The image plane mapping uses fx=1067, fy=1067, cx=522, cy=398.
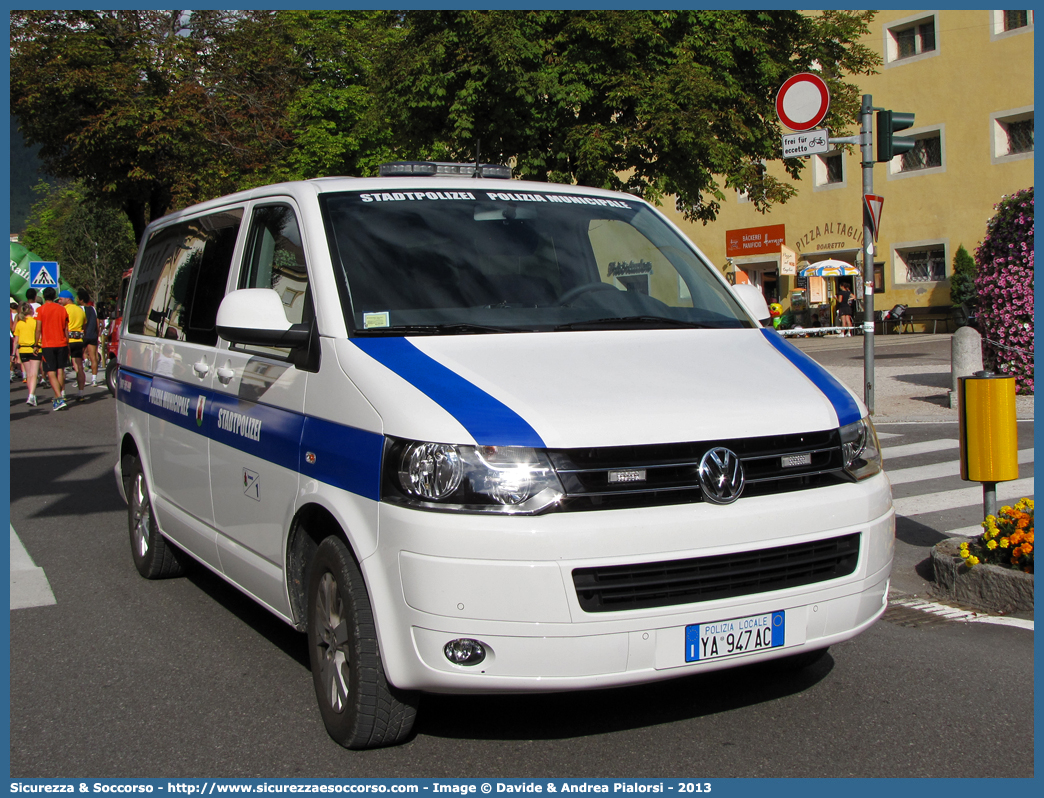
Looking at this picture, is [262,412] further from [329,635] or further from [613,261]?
[613,261]

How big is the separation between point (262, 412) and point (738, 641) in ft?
6.58

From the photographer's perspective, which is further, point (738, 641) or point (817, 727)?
point (817, 727)

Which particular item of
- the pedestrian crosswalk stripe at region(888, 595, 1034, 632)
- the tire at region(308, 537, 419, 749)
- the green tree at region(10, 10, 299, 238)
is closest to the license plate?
the tire at region(308, 537, 419, 749)

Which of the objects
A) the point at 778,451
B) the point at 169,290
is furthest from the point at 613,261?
the point at 169,290

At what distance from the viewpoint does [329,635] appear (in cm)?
374

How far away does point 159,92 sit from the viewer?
31.6 metres

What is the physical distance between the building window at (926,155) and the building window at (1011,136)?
1.94 m

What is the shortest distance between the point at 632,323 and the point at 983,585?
8.78 ft

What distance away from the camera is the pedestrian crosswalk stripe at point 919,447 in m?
10.5

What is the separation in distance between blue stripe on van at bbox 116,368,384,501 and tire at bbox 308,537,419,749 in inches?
11.2

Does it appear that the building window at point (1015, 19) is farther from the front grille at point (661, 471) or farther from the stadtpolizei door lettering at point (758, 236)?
the front grille at point (661, 471)

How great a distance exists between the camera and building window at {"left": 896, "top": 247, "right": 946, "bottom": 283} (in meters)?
37.3

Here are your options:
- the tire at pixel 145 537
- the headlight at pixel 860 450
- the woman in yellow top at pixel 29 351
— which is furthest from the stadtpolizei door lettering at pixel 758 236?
the headlight at pixel 860 450

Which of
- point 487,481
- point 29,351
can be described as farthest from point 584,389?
point 29,351
